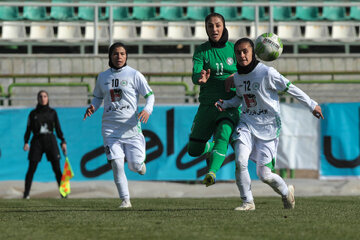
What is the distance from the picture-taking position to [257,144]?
7766mm

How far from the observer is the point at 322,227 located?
6.00 metres

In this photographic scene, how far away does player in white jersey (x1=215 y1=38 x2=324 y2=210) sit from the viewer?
7637 mm

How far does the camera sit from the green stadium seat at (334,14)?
19.8 m

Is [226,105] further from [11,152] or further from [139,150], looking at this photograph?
[11,152]

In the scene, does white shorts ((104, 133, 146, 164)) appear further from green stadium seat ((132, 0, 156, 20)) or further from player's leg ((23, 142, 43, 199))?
green stadium seat ((132, 0, 156, 20))

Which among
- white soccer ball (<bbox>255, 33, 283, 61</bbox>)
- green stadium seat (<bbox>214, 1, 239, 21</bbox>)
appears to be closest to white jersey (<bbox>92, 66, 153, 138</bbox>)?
white soccer ball (<bbox>255, 33, 283, 61</bbox>)

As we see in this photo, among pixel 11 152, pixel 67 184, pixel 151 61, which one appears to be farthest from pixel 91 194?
pixel 151 61

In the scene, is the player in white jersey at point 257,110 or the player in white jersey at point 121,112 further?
the player in white jersey at point 121,112

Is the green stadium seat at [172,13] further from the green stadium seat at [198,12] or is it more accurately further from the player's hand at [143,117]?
the player's hand at [143,117]

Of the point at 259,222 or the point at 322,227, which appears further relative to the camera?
the point at 259,222

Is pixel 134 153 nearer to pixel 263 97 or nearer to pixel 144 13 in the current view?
pixel 263 97

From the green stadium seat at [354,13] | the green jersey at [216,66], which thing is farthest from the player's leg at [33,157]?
the green stadium seat at [354,13]

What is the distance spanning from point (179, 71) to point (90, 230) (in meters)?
11.2

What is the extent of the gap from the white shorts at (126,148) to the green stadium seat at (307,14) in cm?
1184
